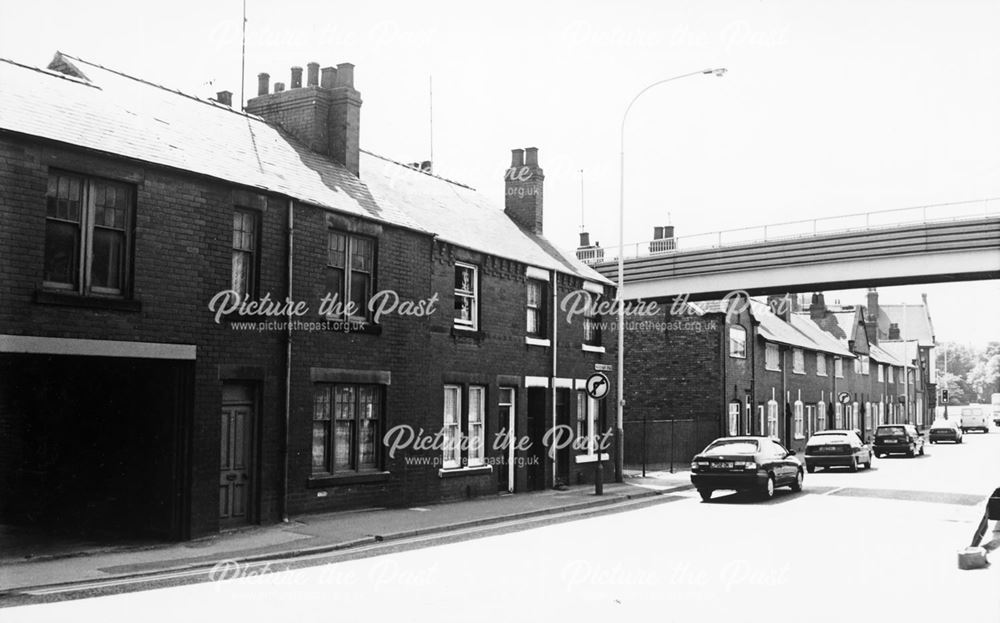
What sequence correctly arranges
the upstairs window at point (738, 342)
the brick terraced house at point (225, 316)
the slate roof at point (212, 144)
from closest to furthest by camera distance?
the brick terraced house at point (225, 316) → the slate roof at point (212, 144) → the upstairs window at point (738, 342)

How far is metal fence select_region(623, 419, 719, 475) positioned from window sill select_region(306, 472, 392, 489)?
18122 millimetres

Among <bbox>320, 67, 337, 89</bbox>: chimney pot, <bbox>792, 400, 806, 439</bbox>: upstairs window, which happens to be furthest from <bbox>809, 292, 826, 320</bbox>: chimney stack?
<bbox>320, 67, 337, 89</bbox>: chimney pot

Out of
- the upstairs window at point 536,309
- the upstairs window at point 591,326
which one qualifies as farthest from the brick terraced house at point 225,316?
the upstairs window at point 591,326

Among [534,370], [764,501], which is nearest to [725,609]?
[764,501]

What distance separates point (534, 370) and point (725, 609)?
47.5 ft

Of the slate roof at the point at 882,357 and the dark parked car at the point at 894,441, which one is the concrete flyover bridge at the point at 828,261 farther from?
the slate roof at the point at 882,357

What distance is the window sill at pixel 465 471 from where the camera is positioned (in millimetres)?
20156

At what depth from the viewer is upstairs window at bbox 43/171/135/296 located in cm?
1274

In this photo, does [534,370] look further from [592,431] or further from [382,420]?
[382,420]

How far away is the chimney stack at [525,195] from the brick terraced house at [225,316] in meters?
6.09

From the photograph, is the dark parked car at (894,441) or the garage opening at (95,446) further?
the dark parked car at (894,441)

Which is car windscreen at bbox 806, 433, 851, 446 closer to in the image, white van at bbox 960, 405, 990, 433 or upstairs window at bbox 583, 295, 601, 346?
upstairs window at bbox 583, 295, 601, 346

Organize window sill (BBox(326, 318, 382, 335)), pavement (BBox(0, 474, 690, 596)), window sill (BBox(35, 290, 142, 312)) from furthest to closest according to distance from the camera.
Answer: window sill (BBox(326, 318, 382, 335)), window sill (BBox(35, 290, 142, 312)), pavement (BBox(0, 474, 690, 596))

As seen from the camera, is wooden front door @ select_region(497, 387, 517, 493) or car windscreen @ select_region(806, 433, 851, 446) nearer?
wooden front door @ select_region(497, 387, 517, 493)
